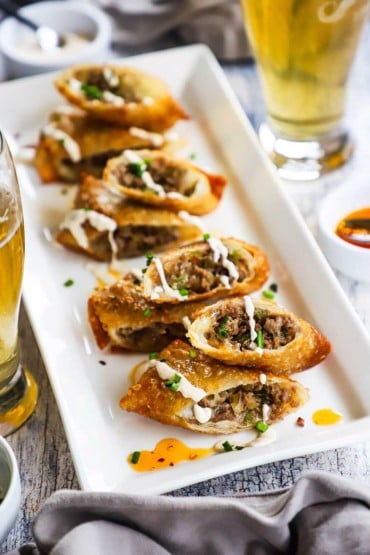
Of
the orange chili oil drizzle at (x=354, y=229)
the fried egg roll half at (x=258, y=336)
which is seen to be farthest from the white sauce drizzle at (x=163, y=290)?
the orange chili oil drizzle at (x=354, y=229)

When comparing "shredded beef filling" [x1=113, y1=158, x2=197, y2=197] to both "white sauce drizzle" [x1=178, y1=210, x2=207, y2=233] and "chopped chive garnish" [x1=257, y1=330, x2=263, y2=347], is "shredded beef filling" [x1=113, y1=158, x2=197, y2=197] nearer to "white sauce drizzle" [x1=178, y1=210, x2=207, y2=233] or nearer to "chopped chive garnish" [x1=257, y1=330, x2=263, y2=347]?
"white sauce drizzle" [x1=178, y1=210, x2=207, y2=233]

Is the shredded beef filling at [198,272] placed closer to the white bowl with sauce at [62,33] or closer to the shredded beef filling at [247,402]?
the shredded beef filling at [247,402]

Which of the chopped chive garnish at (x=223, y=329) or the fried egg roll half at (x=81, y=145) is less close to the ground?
the chopped chive garnish at (x=223, y=329)

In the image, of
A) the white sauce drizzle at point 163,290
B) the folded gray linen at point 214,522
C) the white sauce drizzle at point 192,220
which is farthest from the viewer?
the white sauce drizzle at point 192,220

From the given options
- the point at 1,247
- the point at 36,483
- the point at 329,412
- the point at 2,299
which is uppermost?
the point at 1,247

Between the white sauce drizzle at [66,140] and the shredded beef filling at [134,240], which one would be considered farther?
the white sauce drizzle at [66,140]

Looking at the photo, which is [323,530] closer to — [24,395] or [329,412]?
[329,412]

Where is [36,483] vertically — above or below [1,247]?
below

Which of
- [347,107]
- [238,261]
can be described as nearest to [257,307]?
[238,261]
